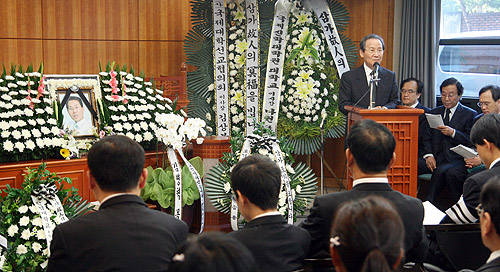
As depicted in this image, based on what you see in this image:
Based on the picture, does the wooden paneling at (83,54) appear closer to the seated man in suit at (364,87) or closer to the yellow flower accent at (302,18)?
the yellow flower accent at (302,18)

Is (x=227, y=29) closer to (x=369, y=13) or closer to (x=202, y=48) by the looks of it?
(x=202, y=48)

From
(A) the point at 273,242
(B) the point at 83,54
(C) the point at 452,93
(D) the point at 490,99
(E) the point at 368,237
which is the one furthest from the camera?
(B) the point at 83,54

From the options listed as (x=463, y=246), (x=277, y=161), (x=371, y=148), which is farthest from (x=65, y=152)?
(x=463, y=246)

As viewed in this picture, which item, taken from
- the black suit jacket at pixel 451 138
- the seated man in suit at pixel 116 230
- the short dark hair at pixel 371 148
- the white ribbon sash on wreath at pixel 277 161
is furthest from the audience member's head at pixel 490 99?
the seated man in suit at pixel 116 230

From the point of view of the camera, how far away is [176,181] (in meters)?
4.75

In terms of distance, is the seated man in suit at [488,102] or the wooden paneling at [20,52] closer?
the seated man in suit at [488,102]

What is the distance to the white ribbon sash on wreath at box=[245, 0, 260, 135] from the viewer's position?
254 inches

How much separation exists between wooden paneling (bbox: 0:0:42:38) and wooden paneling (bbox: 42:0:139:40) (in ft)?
0.23

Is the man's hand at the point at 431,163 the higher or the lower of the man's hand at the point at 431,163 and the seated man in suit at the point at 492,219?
the lower

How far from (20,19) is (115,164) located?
168 inches

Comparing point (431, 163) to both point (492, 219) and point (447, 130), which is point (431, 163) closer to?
point (447, 130)

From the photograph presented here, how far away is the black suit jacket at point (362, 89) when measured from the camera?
549 cm

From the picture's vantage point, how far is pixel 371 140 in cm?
247

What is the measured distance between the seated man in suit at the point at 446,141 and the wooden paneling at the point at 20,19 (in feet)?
12.9
